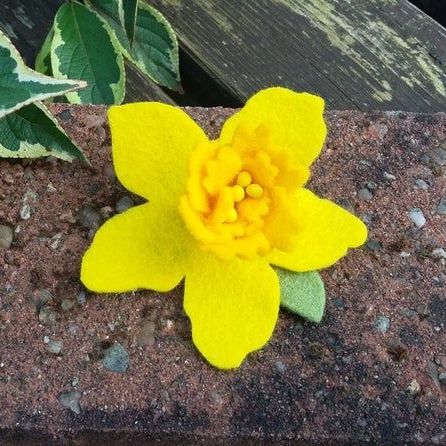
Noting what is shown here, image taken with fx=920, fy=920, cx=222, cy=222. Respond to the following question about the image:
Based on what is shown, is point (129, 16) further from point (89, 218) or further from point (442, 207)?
point (442, 207)

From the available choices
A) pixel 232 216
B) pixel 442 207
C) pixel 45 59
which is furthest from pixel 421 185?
pixel 45 59

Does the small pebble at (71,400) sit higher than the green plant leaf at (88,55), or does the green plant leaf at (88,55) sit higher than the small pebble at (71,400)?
the green plant leaf at (88,55)

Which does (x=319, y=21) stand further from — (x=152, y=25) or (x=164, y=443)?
(x=164, y=443)

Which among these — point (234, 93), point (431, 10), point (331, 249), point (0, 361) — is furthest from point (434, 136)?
point (431, 10)

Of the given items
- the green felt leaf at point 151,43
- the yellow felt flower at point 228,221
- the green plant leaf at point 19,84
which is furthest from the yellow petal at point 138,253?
the green felt leaf at point 151,43

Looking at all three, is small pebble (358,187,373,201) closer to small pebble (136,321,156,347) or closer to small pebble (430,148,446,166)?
small pebble (430,148,446,166)

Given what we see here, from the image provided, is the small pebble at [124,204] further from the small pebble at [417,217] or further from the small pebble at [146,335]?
the small pebble at [417,217]
